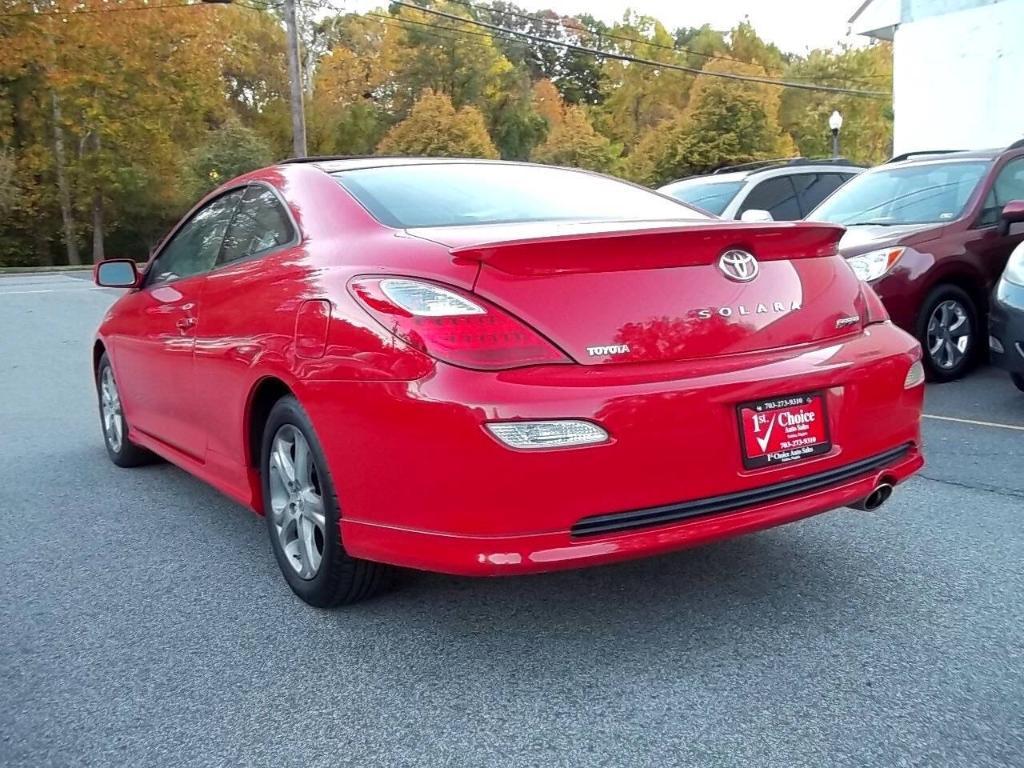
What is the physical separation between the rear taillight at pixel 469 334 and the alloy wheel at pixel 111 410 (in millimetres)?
3256

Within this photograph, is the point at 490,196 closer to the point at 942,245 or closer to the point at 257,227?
the point at 257,227

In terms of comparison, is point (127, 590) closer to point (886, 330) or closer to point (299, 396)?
point (299, 396)

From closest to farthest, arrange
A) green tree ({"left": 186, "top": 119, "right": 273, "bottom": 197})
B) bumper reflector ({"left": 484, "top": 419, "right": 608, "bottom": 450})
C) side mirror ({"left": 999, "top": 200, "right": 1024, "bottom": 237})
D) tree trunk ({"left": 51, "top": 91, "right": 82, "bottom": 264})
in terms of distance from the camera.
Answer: bumper reflector ({"left": 484, "top": 419, "right": 608, "bottom": 450}), side mirror ({"left": 999, "top": 200, "right": 1024, "bottom": 237}), green tree ({"left": 186, "top": 119, "right": 273, "bottom": 197}), tree trunk ({"left": 51, "top": 91, "right": 82, "bottom": 264})

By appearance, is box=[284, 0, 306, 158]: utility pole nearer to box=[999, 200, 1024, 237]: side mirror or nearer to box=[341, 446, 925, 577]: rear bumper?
box=[999, 200, 1024, 237]: side mirror

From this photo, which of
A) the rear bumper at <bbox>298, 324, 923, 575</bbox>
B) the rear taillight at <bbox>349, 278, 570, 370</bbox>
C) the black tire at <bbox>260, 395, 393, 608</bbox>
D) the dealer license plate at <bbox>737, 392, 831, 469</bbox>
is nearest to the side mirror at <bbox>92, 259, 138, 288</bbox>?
the black tire at <bbox>260, 395, 393, 608</bbox>

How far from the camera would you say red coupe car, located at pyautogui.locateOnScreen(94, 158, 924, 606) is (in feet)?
8.77

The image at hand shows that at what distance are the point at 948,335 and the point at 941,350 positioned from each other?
12 centimetres

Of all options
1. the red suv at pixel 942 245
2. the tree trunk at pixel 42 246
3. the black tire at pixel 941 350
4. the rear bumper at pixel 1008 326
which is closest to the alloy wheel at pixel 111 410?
the red suv at pixel 942 245

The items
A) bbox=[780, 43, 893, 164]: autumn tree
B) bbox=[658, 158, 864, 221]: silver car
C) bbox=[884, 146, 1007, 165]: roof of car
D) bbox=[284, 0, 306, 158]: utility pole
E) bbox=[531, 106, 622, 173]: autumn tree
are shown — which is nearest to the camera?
bbox=[884, 146, 1007, 165]: roof of car

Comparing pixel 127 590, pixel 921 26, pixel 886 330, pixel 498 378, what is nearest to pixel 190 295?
pixel 127 590

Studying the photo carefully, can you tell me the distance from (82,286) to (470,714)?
71.7 feet

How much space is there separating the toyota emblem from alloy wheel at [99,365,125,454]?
3.70 metres

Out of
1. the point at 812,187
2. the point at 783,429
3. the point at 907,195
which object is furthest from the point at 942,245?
the point at 783,429

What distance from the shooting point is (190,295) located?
14.1ft
